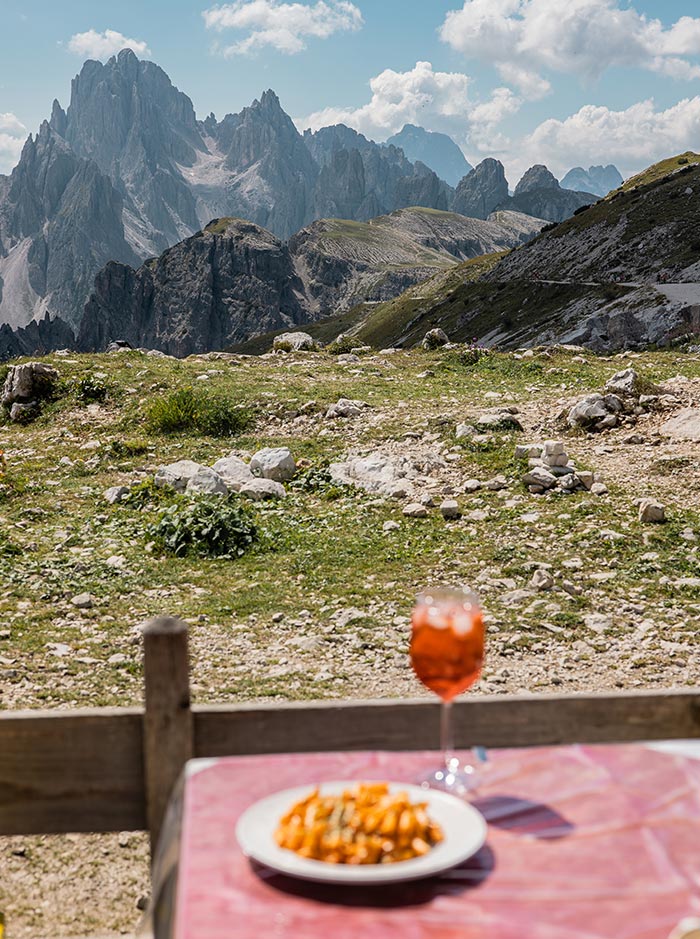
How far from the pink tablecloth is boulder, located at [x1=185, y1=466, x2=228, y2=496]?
32.7 ft

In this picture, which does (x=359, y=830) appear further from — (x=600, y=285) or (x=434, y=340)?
(x=600, y=285)

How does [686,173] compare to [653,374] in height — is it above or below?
above

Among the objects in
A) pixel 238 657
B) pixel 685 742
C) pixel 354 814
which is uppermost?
pixel 354 814

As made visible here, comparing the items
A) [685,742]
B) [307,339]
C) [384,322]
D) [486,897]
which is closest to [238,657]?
[685,742]

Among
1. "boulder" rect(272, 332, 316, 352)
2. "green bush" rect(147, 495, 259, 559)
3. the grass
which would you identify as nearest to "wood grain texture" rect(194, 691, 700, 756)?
the grass

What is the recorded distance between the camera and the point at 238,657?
8.03 meters

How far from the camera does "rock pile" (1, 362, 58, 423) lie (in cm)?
1850

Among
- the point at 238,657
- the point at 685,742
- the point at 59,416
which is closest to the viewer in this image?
the point at 685,742

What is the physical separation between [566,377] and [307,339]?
603 inches

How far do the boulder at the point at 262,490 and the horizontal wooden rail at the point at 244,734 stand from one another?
9.81 meters

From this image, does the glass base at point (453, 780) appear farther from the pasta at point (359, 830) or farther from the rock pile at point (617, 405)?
the rock pile at point (617, 405)

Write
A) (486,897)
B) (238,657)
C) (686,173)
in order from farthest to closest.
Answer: (686,173) < (238,657) < (486,897)

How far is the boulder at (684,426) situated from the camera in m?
14.0

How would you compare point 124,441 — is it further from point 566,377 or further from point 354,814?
point 354,814
